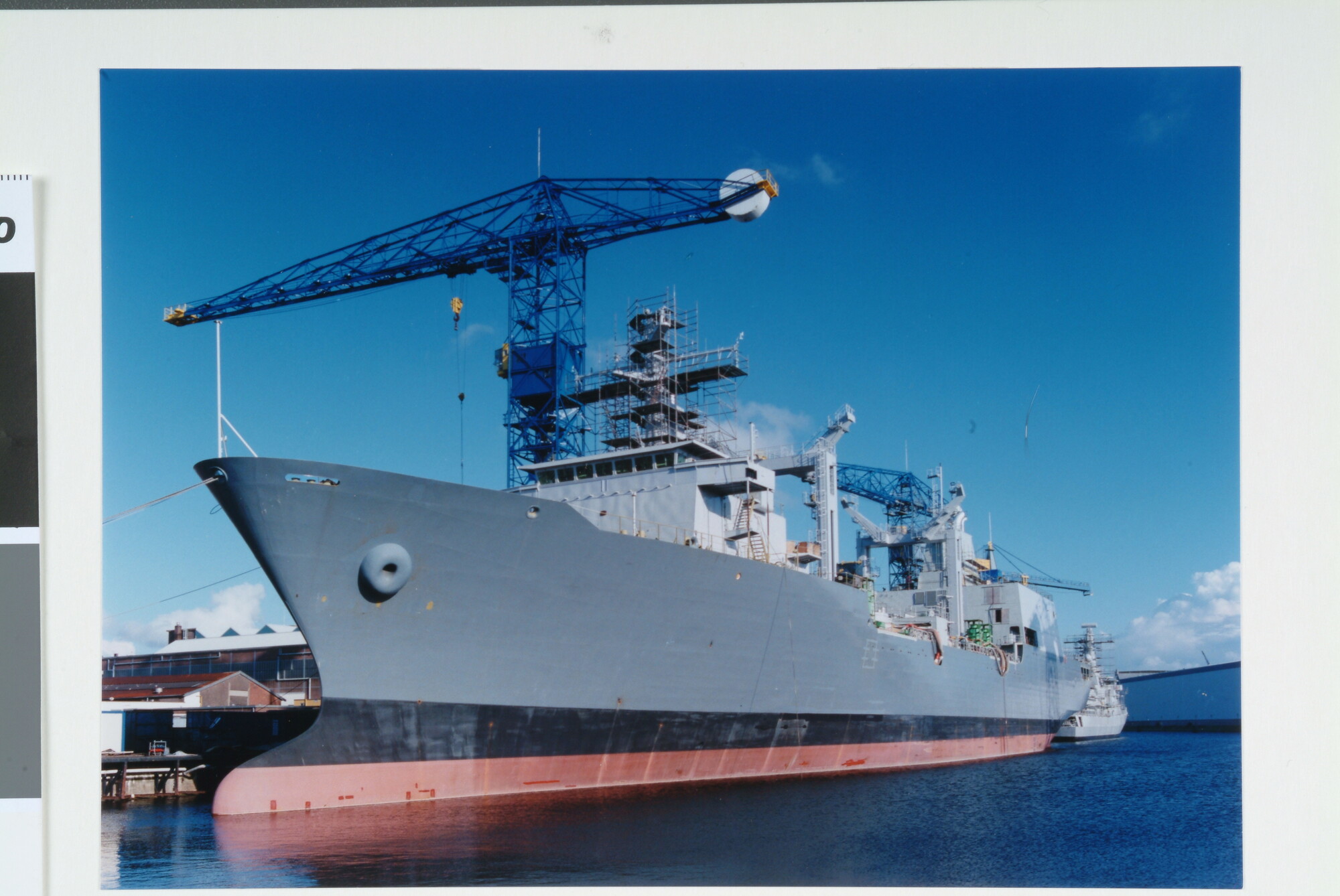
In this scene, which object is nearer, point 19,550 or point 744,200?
point 19,550

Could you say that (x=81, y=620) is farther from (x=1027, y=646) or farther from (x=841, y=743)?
(x=1027, y=646)

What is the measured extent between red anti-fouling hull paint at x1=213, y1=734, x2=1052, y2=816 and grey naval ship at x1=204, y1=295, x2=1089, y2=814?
3 cm

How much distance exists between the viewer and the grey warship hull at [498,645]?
11.1m

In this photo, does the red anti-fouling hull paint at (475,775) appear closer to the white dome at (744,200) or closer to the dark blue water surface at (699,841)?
the dark blue water surface at (699,841)

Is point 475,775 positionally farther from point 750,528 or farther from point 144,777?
point 144,777

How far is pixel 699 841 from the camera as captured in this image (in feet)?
33.8

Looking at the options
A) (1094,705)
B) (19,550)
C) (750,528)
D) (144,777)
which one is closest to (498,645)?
(19,550)

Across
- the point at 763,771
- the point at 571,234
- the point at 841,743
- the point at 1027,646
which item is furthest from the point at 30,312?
the point at 1027,646

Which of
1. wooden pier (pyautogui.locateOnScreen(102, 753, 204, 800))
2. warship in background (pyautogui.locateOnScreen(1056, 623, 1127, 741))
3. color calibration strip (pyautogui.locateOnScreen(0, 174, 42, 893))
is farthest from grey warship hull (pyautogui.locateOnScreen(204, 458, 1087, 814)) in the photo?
warship in background (pyautogui.locateOnScreen(1056, 623, 1127, 741))

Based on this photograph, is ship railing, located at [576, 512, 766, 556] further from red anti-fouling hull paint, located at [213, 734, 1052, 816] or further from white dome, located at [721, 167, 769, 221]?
white dome, located at [721, 167, 769, 221]

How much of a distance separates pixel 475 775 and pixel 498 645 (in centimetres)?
162

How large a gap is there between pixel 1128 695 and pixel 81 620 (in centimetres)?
5640

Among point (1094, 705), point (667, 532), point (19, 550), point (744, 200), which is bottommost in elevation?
point (1094, 705)

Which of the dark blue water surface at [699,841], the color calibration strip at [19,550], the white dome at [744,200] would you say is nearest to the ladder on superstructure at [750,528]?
the dark blue water surface at [699,841]
